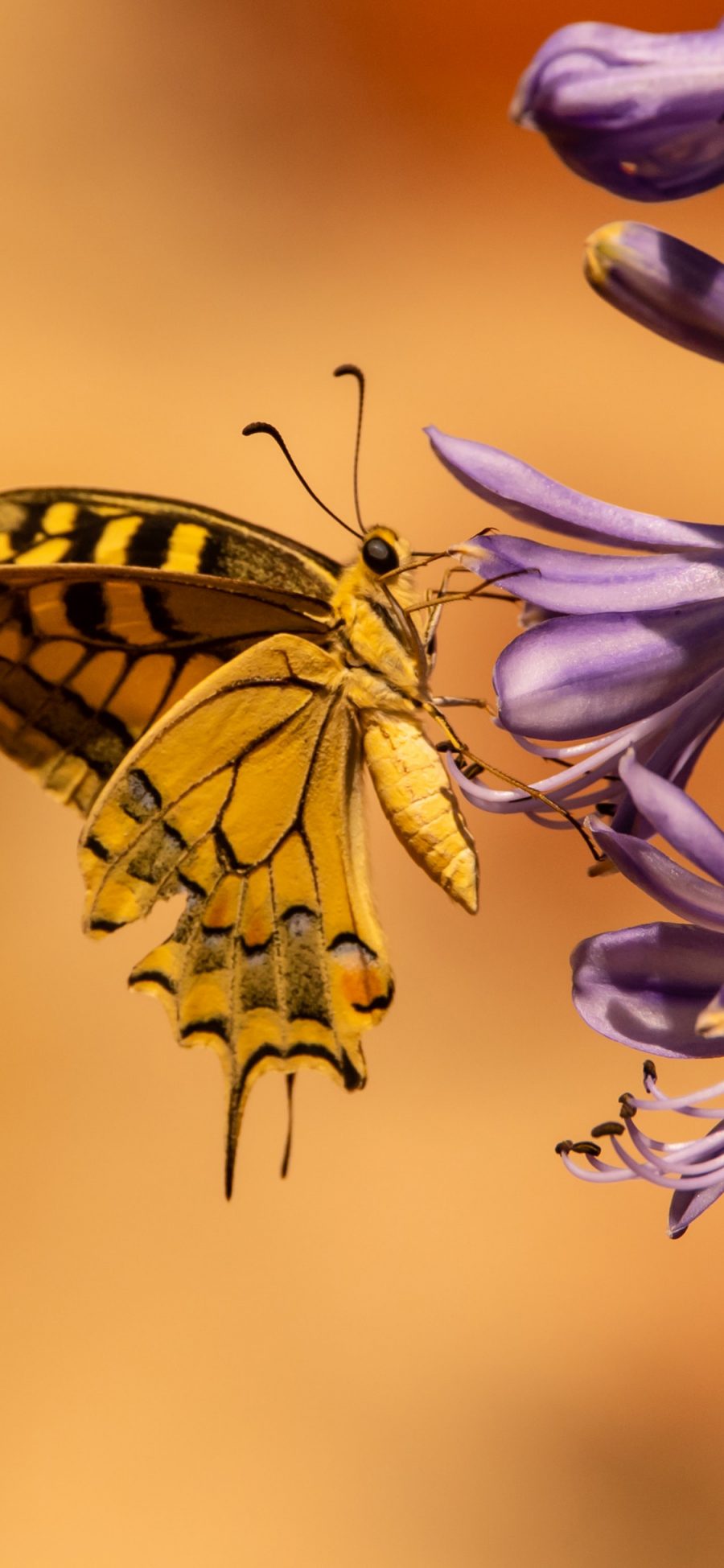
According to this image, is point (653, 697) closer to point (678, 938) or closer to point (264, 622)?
point (678, 938)

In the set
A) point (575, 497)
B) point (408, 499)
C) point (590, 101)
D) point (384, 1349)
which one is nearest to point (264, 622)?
point (575, 497)

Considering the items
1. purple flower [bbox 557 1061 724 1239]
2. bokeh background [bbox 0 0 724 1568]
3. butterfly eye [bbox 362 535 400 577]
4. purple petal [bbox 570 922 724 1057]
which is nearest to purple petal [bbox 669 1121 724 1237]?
Answer: purple flower [bbox 557 1061 724 1239]

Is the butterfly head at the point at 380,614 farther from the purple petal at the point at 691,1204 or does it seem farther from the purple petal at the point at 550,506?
the purple petal at the point at 691,1204

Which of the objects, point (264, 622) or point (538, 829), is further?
point (538, 829)

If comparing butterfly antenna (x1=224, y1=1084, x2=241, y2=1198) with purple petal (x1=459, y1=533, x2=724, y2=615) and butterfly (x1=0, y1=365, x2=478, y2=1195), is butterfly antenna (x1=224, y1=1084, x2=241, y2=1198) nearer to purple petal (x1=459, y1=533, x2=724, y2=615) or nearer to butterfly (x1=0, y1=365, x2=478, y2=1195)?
butterfly (x1=0, y1=365, x2=478, y2=1195)

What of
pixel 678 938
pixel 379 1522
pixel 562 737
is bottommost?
pixel 379 1522

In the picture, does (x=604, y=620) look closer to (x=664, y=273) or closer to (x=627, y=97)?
(x=664, y=273)
